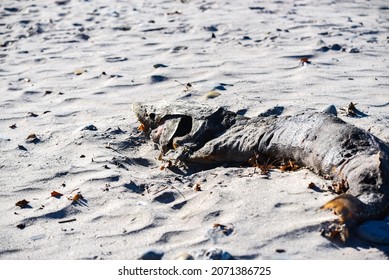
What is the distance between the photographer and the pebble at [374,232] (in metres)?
2.84

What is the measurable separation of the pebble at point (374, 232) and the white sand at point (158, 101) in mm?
36

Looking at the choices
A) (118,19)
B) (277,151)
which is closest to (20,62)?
(118,19)

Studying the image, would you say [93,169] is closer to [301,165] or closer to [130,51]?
[301,165]

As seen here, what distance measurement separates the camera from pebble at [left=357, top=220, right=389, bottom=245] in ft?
9.33

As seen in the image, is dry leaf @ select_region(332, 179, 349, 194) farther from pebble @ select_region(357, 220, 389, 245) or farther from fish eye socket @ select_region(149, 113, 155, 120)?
fish eye socket @ select_region(149, 113, 155, 120)

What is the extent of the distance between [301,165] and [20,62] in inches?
183

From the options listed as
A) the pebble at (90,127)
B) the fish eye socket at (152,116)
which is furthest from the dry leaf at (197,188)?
the pebble at (90,127)

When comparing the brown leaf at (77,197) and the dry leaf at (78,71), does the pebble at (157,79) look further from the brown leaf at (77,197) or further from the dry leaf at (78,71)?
the brown leaf at (77,197)

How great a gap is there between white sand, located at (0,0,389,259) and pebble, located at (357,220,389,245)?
4cm

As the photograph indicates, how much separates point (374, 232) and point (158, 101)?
7.65 ft

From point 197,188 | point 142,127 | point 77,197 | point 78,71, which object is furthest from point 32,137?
point 78,71

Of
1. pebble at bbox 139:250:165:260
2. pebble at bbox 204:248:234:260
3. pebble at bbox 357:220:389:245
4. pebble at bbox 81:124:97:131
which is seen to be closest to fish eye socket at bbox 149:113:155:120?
pebble at bbox 81:124:97:131

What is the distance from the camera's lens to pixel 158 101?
471 centimetres
